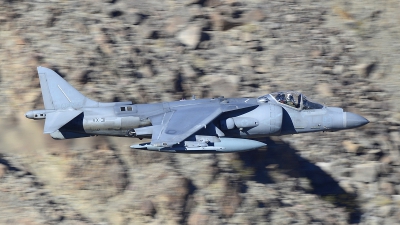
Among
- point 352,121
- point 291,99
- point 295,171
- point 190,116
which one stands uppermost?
point 291,99

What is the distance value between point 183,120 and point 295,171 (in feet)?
21.1

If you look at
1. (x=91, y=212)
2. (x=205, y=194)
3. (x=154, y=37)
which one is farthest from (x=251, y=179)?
(x=154, y=37)

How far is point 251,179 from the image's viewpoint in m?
25.2

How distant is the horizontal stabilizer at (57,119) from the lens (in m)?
22.4

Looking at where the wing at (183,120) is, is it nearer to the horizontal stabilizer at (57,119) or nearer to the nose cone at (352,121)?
the horizontal stabilizer at (57,119)

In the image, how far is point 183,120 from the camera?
73.3 ft

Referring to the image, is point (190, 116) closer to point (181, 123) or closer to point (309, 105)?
point (181, 123)

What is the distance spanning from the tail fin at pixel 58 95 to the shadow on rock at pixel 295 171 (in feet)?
21.8

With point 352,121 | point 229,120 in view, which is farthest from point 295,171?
point 229,120

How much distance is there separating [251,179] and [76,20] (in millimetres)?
11318

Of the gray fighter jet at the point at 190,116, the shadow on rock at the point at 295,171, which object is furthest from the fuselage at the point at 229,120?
the shadow on rock at the point at 295,171

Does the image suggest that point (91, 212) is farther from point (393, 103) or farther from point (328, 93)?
point (393, 103)

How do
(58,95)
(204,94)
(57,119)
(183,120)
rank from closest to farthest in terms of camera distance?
1. (183,120)
2. (57,119)
3. (58,95)
4. (204,94)

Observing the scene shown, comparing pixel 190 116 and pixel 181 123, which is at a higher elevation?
pixel 190 116
